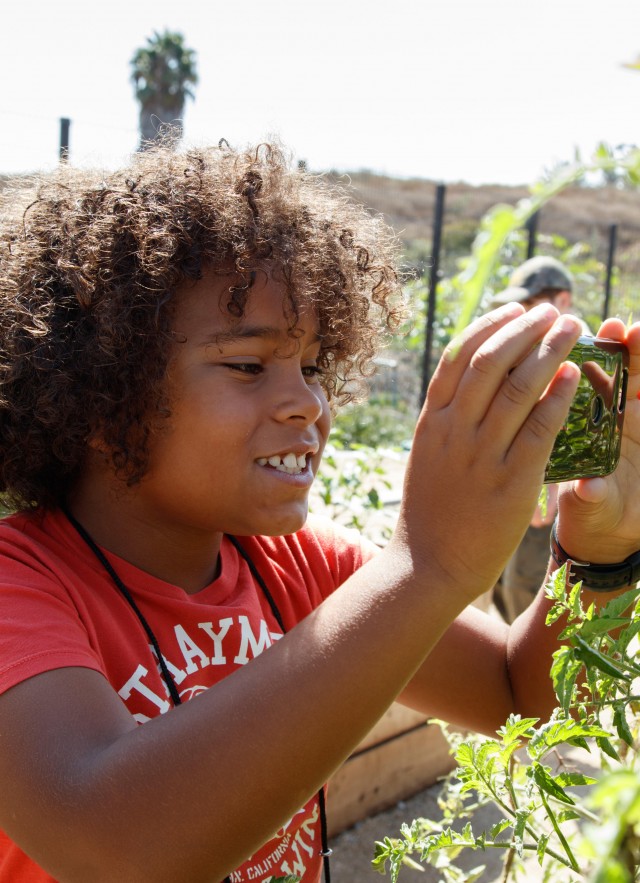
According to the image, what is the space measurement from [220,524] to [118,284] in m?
0.40

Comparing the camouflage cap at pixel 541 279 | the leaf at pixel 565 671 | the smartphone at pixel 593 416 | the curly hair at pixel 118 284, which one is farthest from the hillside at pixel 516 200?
the leaf at pixel 565 671

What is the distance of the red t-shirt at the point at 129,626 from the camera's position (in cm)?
97

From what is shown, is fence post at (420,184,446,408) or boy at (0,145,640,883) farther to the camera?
fence post at (420,184,446,408)

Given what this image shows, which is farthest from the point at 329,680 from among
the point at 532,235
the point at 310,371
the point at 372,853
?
the point at 532,235

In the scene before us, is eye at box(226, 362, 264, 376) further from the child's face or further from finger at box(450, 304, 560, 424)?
finger at box(450, 304, 560, 424)

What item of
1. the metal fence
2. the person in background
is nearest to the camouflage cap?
the person in background

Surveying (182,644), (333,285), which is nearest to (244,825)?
(182,644)

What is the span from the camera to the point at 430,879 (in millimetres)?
2879

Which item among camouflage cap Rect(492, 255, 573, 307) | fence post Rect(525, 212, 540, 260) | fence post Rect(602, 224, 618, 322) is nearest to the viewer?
camouflage cap Rect(492, 255, 573, 307)

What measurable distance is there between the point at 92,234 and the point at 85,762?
0.80m

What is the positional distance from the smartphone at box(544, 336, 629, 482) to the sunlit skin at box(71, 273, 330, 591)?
38 centimetres

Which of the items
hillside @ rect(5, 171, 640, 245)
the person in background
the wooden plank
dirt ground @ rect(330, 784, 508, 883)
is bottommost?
dirt ground @ rect(330, 784, 508, 883)

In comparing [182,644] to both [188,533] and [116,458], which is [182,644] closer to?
[188,533]

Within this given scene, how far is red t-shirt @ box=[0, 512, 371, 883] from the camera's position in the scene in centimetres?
97
